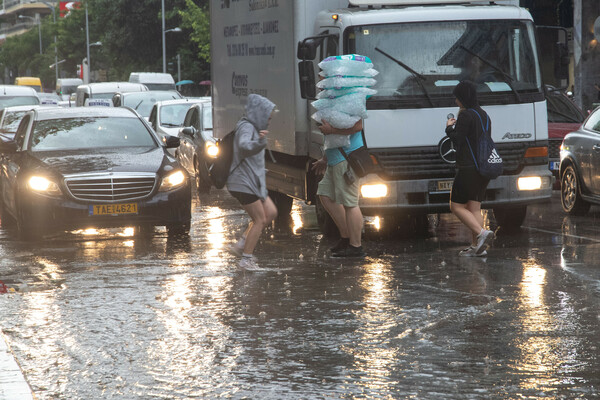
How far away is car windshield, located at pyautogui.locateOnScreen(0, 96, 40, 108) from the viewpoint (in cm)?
2797

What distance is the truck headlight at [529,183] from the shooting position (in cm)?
1219

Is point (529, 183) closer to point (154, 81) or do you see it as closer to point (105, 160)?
point (105, 160)

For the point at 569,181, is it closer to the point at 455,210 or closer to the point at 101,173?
the point at 455,210

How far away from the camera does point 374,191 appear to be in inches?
470

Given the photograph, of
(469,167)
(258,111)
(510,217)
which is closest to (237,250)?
(258,111)

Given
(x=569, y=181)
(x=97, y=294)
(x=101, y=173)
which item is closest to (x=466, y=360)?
(x=97, y=294)

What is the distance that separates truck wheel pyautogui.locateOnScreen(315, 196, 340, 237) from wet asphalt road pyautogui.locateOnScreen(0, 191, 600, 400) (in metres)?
0.30

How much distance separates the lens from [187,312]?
8117 mm

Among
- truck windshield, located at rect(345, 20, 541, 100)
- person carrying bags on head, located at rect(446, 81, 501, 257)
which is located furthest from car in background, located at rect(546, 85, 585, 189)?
person carrying bags on head, located at rect(446, 81, 501, 257)

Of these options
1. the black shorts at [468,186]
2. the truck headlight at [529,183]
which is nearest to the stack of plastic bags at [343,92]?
the black shorts at [468,186]

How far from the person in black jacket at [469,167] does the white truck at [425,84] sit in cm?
84

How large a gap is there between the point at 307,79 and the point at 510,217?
3160 mm

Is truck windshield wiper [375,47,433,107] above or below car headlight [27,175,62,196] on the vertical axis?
above

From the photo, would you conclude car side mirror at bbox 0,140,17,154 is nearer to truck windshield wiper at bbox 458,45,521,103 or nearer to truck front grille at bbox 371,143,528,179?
truck front grille at bbox 371,143,528,179
